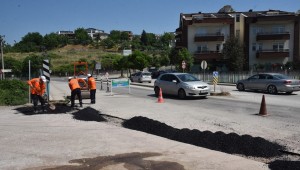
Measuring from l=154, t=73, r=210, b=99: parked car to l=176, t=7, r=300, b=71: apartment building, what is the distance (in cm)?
4299

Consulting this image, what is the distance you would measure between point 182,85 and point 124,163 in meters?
14.2

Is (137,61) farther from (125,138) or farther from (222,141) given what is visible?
(222,141)

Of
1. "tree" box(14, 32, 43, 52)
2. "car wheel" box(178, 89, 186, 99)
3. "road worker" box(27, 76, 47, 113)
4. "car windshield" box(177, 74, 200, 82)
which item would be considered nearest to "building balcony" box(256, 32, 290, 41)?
"car windshield" box(177, 74, 200, 82)

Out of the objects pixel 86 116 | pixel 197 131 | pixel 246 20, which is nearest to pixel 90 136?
pixel 197 131

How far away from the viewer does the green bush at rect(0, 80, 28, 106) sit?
62.6ft

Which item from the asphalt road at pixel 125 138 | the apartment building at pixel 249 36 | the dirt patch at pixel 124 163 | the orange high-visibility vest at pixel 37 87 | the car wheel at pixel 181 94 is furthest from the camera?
the apartment building at pixel 249 36

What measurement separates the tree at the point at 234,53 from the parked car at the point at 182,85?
38.7 metres

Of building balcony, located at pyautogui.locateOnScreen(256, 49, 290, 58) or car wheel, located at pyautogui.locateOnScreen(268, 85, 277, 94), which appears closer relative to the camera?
car wheel, located at pyautogui.locateOnScreen(268, 85, 277, 94)

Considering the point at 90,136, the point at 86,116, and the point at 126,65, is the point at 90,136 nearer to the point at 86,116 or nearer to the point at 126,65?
the point at 86,116

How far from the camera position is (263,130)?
10.1 meters

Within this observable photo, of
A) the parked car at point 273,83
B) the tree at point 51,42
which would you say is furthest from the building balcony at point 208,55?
the tree at point 51,42

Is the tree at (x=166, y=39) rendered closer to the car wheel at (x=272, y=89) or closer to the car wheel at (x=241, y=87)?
the car wheel at (x=241, y=87)

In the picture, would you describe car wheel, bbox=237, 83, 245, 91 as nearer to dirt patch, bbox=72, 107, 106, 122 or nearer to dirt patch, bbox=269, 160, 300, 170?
dirt patch, bbox=72, 107, 106, 122

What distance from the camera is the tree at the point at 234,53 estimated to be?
2328 inches
